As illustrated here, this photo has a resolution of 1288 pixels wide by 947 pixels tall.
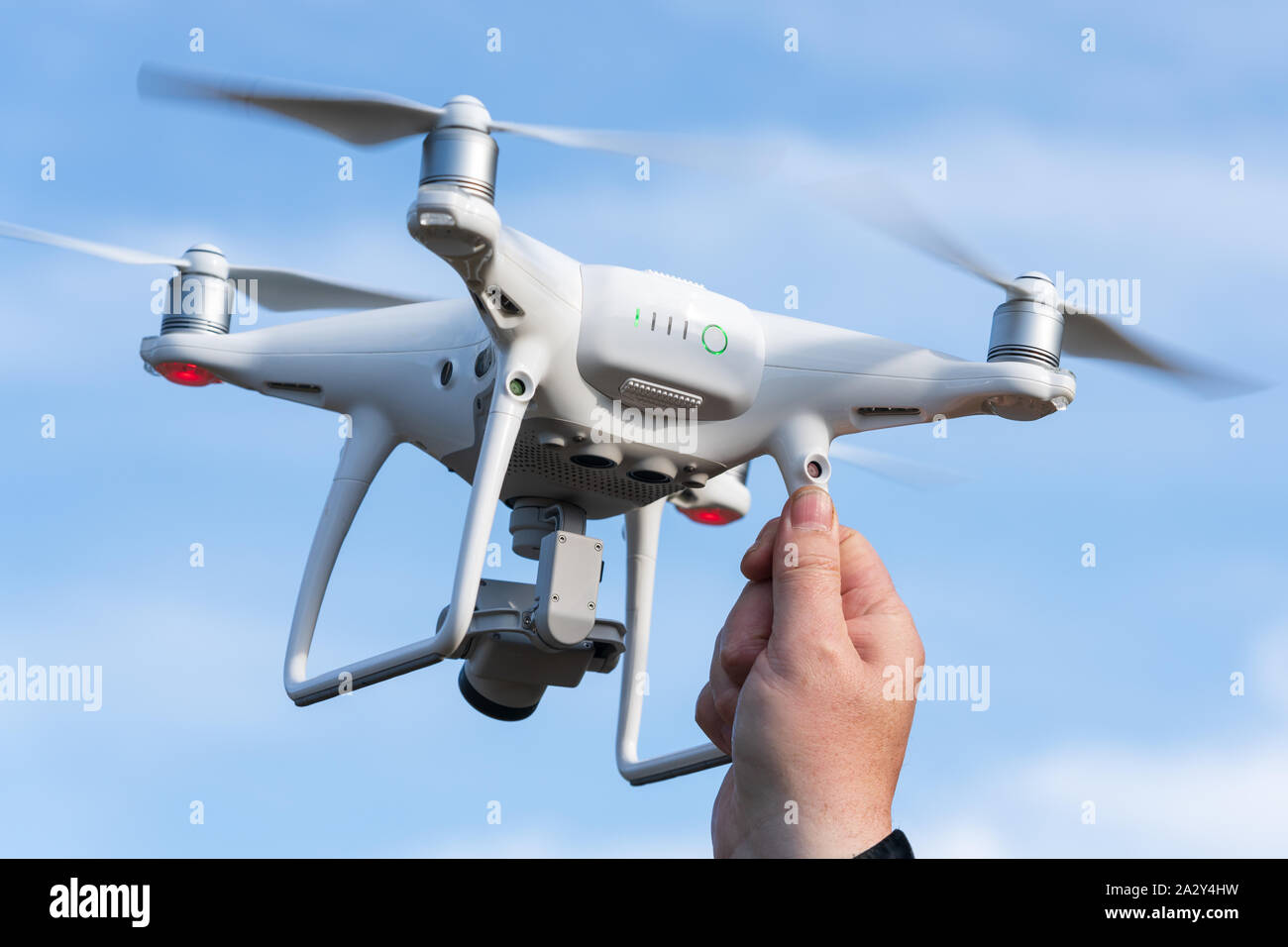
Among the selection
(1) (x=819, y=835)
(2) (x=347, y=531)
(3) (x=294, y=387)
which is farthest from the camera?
(3) (x=294, y=387)

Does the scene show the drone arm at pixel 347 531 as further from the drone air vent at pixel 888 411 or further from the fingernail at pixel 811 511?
the fingernail at pixel 811 511

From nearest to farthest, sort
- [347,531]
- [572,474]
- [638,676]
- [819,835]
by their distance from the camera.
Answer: [819,835]
[572,474]
[347,531]
[638,676]


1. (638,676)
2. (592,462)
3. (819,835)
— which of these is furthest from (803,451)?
(819,835)

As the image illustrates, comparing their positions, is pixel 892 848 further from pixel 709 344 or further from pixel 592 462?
pixel 592 462

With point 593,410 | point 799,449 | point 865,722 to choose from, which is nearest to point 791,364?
point 799,449

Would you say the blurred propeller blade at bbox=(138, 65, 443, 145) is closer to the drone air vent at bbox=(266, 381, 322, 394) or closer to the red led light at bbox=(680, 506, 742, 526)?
the drone air vent at bbox=(266, 381, 322, 394)

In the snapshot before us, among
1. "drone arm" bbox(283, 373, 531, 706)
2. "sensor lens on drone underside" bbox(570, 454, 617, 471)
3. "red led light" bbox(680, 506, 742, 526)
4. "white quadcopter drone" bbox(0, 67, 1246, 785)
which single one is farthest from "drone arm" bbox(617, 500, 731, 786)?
"drone arm" bbox(283, 373, 531, 706)
